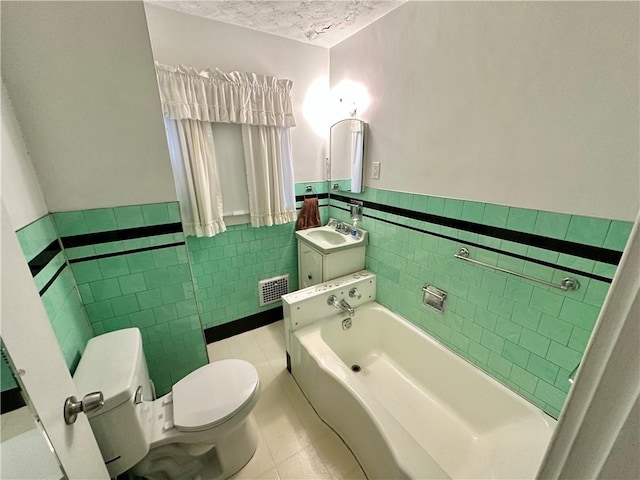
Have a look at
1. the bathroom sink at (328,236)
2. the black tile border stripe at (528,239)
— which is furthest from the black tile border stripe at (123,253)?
the black tile border stripe at (528,239)

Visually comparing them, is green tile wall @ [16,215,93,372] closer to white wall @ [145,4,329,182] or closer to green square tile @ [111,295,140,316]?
green square tile @ [111,295,140,316]

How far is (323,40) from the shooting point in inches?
74.3

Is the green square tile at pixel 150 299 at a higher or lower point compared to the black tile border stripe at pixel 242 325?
higher

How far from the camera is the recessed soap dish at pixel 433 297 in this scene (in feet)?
4.93

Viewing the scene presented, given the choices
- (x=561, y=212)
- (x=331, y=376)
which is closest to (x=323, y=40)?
(x=561, y=212)

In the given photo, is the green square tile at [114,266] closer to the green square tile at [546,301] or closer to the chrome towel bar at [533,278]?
the chrome towel bar at [533,278]

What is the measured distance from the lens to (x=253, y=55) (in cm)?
175

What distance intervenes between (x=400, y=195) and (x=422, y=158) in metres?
0.27

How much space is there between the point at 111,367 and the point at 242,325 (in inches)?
51.1

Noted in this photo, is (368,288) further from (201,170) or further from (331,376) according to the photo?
(201,170)

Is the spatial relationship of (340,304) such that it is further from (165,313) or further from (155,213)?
(155,213)

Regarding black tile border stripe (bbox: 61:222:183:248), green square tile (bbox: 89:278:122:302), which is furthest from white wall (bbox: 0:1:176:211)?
green square tile (bbox: 89:278:122:302)

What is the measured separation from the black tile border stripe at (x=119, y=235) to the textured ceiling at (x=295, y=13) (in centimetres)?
131

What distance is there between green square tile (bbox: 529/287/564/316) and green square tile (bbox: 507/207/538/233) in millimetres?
281
